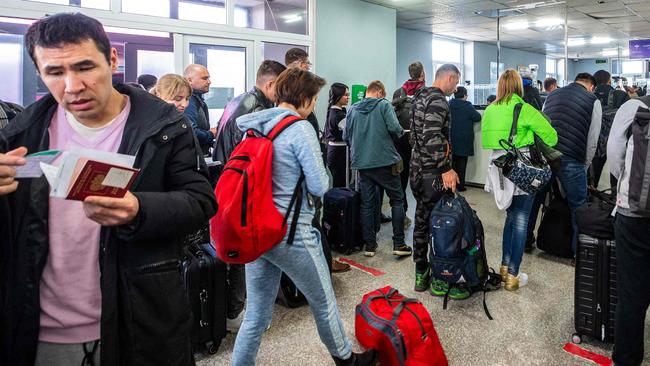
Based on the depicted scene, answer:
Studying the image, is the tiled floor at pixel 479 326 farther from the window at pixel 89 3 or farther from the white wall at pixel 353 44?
the white wall at pixel 353 44

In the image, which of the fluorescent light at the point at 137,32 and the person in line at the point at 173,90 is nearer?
the person in line at the point at 173,90

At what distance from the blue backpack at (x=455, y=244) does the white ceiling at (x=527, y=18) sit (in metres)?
4.85

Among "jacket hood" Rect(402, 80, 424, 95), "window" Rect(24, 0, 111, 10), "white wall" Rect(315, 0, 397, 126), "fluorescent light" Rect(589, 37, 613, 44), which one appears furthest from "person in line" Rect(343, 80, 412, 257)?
"fluorescent light" Rect(589, 37, 613, 44)

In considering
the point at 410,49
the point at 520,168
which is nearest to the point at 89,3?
the point at 520,168

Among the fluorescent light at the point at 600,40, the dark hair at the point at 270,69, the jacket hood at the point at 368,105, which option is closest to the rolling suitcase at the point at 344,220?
the jacket hood at the point at 368,105

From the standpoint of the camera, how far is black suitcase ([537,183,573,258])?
3717 millimetres

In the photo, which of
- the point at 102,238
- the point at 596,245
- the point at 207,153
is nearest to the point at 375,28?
the point at 207,153

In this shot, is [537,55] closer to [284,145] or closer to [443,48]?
[443,48]

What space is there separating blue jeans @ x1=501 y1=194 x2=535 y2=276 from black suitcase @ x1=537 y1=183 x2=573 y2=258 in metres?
0.84

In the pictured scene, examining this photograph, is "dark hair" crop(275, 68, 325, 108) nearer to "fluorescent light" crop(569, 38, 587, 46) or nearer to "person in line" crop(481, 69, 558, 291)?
"person in line" crop(481, 69, 558, 291)

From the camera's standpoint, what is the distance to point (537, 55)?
15.8 metres

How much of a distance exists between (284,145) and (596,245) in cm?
170

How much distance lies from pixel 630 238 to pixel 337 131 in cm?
336

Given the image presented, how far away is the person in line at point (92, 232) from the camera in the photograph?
3.19ft
